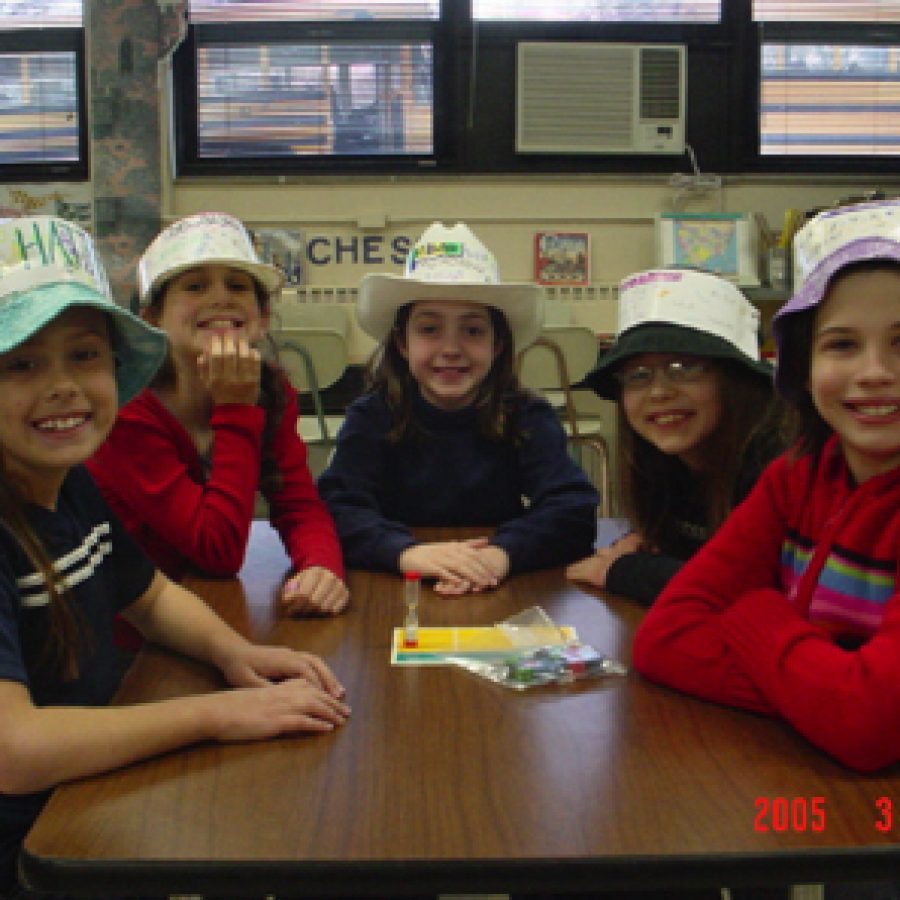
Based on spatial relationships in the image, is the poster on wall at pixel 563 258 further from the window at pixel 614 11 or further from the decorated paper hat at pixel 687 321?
the decorated paper hat at pixel 687 321

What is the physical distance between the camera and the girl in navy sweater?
1843mm

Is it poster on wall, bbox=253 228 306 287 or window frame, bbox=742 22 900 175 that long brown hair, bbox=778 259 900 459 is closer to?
poster on wall, bbox=253 228 306 287

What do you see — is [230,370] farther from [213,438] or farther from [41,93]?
[41,93]

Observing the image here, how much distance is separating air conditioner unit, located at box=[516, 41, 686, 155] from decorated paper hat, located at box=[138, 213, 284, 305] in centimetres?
271

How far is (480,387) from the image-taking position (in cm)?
193

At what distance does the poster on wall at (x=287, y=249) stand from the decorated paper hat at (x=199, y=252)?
7.97 feet

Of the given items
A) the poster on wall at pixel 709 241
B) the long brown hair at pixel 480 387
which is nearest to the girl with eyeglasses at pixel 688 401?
the long brown hair at pixel 480 387

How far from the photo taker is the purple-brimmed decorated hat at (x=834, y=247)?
3.08 ft

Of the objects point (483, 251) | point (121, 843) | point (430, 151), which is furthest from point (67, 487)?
point (430, 151)

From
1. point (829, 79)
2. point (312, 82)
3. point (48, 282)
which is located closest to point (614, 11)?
point (829, 79)

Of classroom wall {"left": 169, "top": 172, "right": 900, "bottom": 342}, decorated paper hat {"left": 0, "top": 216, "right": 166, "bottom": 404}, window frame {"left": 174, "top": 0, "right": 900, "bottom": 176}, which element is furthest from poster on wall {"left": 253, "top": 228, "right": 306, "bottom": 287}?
decorated paper hat {"left": 0, "top": 216, "right": 166, "bottom": 404}

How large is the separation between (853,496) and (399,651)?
1.67 ft

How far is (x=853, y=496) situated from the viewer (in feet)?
3.12

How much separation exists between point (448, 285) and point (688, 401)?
0.60 metres
